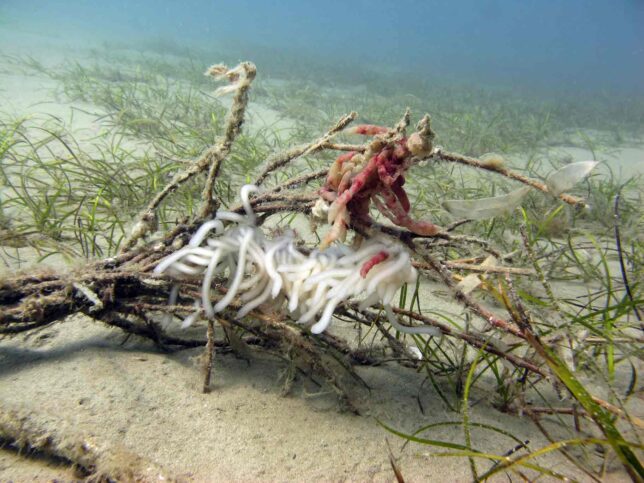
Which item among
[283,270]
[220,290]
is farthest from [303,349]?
[220,290]

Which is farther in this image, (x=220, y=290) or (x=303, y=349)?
(x=220, y=290)

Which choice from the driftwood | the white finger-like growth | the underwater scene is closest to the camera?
the underwater scene

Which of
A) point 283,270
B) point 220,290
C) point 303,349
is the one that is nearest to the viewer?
point 283,270

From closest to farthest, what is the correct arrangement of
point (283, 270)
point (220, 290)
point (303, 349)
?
point (283, 270) < point (303, 349) < point (220, 290)

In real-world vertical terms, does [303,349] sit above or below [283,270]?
below

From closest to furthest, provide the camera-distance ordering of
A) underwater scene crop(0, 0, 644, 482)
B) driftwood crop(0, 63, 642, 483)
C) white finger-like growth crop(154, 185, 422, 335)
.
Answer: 1. underwater scene crop(0, 0, 644, 482)
2. white finger-like growth crop(154, 185, 422, 335)
3. driftwood crop(0, 63, 642, 483)

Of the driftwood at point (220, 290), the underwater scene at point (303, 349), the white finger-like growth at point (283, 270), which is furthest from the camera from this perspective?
the driftwood at point (220, 290)

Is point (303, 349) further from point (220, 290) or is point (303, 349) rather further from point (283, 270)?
point (220, 290)

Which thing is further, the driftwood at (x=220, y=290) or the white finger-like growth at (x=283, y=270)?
the driftwood at (x=220, y=290)

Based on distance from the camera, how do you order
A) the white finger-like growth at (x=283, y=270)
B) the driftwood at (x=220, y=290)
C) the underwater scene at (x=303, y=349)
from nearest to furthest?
the underwater scene at (x=303, y=349) → the white finger-like growth at (x=283, y=270) → the driftwood at (x=220, y=290)

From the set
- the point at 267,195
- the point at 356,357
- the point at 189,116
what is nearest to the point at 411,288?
the point at 356,357

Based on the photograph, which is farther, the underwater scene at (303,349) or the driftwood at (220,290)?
the driftwood at (220,290)

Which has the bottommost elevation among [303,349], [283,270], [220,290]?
[303,349]

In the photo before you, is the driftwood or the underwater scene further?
the driftwood
